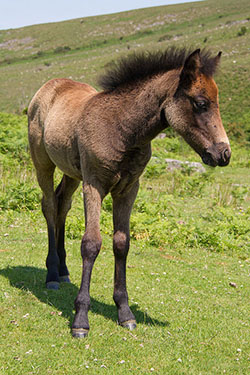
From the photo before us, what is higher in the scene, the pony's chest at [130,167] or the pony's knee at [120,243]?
the pony's chest at [130,167]

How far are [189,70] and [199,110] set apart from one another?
17.0 inches

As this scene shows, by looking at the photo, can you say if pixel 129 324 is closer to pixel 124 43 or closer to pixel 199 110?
pixel 199 110

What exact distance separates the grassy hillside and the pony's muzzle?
97.1 feet

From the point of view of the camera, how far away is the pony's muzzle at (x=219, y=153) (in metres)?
4.29

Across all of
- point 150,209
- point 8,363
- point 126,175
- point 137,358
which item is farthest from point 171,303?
point 150,209

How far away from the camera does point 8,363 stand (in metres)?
4.09

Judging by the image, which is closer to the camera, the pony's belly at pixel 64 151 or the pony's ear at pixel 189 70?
the pony's ear at pixel 189 70

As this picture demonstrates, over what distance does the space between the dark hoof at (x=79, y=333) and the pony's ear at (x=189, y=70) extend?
2834 millimetres

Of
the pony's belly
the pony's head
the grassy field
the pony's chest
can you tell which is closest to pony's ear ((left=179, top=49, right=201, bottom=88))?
the pony's head

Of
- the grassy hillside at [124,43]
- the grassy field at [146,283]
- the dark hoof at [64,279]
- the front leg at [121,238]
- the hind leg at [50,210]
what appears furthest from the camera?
the grassy hillside at [124,43]

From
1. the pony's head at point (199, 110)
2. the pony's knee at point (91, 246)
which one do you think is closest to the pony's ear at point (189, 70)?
the pony's head at point (199, 110)

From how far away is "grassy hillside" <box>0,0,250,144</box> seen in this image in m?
46.5

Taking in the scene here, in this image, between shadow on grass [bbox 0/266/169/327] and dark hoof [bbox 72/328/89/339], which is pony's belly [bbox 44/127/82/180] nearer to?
shadow on grass [bbox 0/266/169/327]

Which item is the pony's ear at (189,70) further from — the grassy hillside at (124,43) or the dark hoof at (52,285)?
the grassy hillside at (124,43)
